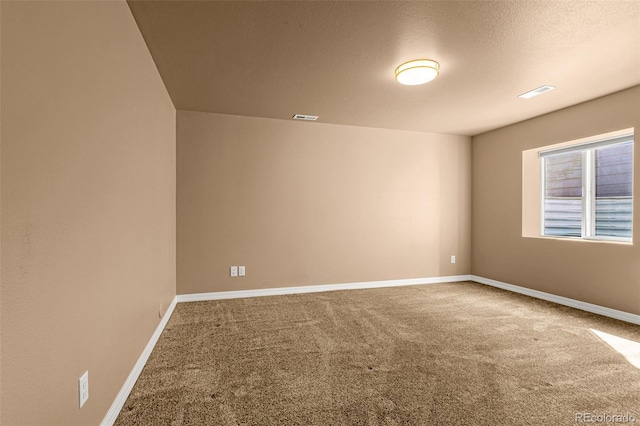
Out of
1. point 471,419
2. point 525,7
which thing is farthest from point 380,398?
point 525,7

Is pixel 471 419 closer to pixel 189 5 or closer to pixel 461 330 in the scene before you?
pixel 461 330

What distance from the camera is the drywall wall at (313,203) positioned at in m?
3.98

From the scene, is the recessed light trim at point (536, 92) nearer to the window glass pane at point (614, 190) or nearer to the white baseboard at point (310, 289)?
the window glass pane at point (614, 190)

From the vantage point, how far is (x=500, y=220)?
472cm

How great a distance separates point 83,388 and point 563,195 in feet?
16.9

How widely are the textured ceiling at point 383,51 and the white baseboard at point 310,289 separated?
2354 millimetres

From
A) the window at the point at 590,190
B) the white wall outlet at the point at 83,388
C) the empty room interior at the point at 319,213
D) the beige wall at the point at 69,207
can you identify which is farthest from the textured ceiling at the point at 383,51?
the white wall outlet at the point at 83,388

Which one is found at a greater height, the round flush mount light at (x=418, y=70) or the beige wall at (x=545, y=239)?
the round flush mount light at (x=418, y=70)

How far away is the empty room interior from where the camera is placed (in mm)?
1173

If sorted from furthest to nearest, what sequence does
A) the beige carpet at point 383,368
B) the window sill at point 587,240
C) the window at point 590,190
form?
1. the window at point 590,190
2. the window sill at point 587,240
3. the beige carpet at point 383,368

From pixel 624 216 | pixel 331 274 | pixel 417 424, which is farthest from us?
pixel 331 274

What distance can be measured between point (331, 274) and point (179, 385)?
2.75m

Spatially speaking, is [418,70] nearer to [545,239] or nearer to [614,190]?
[614,190]

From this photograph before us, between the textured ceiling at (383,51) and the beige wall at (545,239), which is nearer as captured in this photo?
the textured ceiling at (383,51)
